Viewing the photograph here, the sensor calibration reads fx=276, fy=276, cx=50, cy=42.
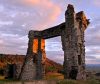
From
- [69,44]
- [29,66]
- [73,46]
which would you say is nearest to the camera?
[73,46]

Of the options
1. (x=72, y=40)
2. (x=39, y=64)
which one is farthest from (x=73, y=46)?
(x=39, y=64)

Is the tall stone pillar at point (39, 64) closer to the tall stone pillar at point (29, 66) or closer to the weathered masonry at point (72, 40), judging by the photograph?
the tall stone pillar at point (29, 66)

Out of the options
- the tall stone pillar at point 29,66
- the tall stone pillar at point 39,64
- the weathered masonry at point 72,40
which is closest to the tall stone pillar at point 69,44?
the weathered masonry at point 72,40

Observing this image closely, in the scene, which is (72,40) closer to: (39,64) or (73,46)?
(73,46)

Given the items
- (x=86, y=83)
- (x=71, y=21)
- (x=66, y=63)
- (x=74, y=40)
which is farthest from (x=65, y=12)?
(x=86, y=83)

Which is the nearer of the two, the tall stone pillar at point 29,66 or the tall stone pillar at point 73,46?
the tall stone pillar at point 73,46

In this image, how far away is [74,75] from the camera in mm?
21188

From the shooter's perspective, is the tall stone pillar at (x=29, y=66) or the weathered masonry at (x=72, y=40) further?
the tall stone pillar at (x=29, y=66)

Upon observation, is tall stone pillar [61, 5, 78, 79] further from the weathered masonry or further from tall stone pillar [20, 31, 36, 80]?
tall stone pillar [20, 31, 36, 80]

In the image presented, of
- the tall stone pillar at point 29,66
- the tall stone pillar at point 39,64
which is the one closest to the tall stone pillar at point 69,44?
the tall stone pillar at point 39,64

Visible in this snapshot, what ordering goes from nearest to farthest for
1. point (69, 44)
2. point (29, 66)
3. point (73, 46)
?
1. point (73, 46)
2. point (69, 44)
3. point (29, 66)

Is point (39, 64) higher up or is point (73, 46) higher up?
point (73, 46)

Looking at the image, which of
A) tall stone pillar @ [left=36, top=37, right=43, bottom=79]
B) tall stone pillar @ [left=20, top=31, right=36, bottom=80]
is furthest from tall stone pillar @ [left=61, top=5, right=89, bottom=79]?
tall stone pillar @ [left=20, top=31, right=36, bottom=80]

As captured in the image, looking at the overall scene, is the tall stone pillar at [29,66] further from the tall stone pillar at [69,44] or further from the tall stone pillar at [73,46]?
the tall stone pillar at [69,44]
